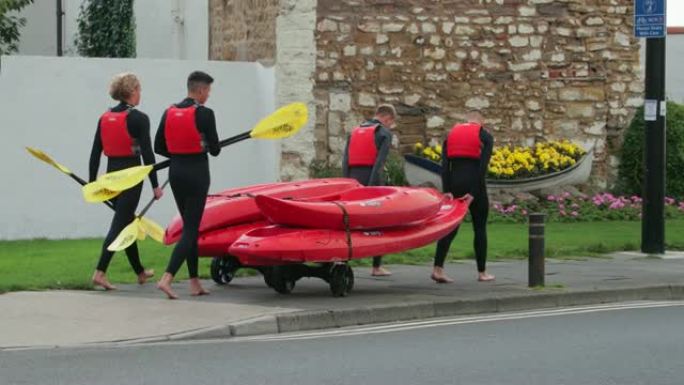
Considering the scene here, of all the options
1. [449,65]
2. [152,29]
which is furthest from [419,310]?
[152,29]

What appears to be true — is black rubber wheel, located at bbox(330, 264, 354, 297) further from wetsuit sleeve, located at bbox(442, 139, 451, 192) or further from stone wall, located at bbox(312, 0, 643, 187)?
stone wall, located at bbox(312, 0, 643, 187)

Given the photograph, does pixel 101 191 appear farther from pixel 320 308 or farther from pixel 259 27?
pixel 259 27

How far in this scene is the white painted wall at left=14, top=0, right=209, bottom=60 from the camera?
25.9 m

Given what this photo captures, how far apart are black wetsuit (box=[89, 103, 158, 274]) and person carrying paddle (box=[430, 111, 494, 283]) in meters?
2.84

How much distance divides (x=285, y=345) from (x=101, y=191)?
3351 mm

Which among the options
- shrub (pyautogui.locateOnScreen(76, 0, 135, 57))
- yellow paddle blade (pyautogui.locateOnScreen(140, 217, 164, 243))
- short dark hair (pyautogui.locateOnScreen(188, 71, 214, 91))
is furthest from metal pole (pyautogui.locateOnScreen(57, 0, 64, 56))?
short dark hair (pyautogui.locateOnScreen(188, 71, 214, 91))

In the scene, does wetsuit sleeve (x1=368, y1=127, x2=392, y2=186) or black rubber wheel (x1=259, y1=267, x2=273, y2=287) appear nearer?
black rubber wheel (x1=259, y1=267, x2=273, y2=287)

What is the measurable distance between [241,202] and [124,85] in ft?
4.81

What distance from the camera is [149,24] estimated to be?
92.9 ft

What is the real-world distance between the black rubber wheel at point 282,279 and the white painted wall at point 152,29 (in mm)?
12826

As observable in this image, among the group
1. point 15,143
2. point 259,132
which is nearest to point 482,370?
point 259,132

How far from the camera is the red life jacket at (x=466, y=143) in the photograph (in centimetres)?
1386

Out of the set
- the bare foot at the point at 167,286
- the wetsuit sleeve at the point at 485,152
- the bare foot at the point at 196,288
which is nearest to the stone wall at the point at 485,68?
the wetsuit sleeve at the point at 485,152

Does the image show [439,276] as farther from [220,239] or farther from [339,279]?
[220,239]
